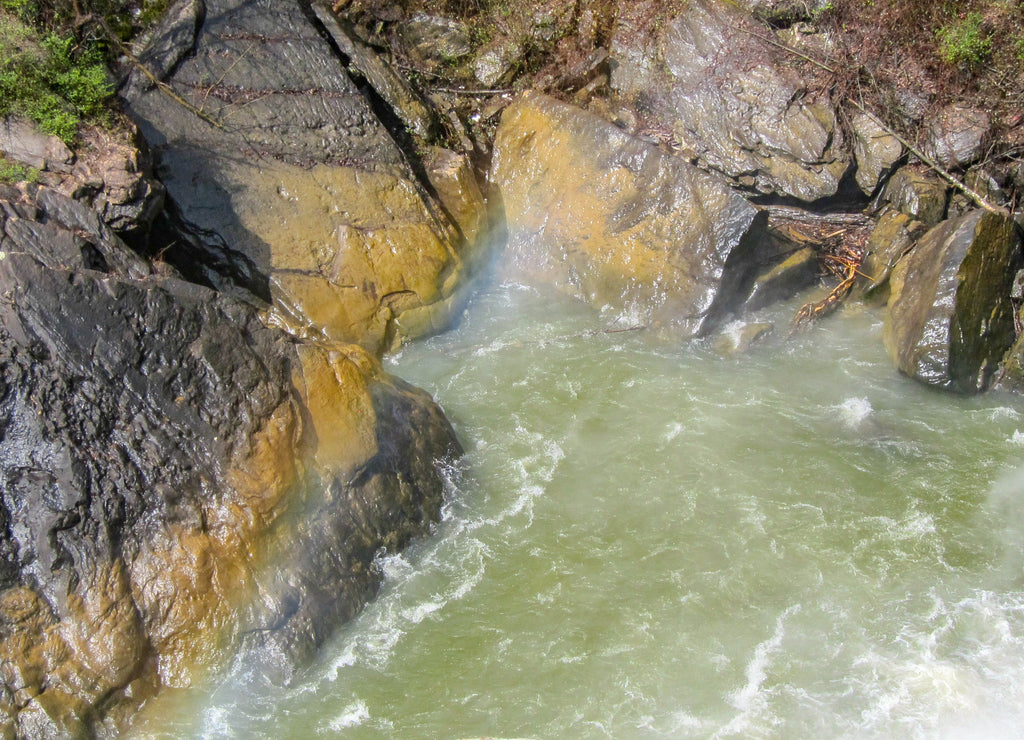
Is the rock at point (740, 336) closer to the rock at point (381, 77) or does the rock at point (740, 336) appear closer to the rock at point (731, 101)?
the rock at point (731, 101)

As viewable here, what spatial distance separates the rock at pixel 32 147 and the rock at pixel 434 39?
462 cm

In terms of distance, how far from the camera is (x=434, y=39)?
9.59m

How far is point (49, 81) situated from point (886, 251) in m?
7.94

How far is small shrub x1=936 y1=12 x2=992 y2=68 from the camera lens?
26.7 feet

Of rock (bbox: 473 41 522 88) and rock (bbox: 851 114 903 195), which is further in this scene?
rock (bbox: 473 41 522 88)

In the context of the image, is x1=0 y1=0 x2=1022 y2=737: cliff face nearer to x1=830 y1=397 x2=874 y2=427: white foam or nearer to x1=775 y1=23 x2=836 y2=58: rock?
x1=775 y1=23 x2=836 y2=58: rock

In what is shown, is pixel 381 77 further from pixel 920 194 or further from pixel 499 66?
pixel 920 194

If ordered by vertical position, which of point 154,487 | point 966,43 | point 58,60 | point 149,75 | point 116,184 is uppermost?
point 58,60

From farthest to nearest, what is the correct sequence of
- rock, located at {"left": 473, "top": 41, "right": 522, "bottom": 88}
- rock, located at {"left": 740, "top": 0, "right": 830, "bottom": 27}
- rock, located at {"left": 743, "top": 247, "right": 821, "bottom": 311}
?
rock, located at {"left": 473, "top": 41, "right": 522, "bottom": 88}, rock, located at {"left": 740, "top": 0, "right": 830, "bottom": 27}, rock, located at {"left": 743, "top": 247, "right": 821, "bottom": 311}

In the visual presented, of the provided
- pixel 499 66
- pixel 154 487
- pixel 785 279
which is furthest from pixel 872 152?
pixel 154 487

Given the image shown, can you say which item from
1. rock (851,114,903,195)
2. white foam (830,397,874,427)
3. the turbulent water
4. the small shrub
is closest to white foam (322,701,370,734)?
the turbulent water

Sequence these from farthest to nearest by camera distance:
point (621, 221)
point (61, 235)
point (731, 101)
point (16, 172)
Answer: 1. point (731, 101)
2. point (621, 221)
3. point (16, 172)
4. point (61, 235)

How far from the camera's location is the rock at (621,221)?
24.6 ft

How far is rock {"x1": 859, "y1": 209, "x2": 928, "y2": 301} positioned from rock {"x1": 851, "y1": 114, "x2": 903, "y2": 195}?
22.2 inches
